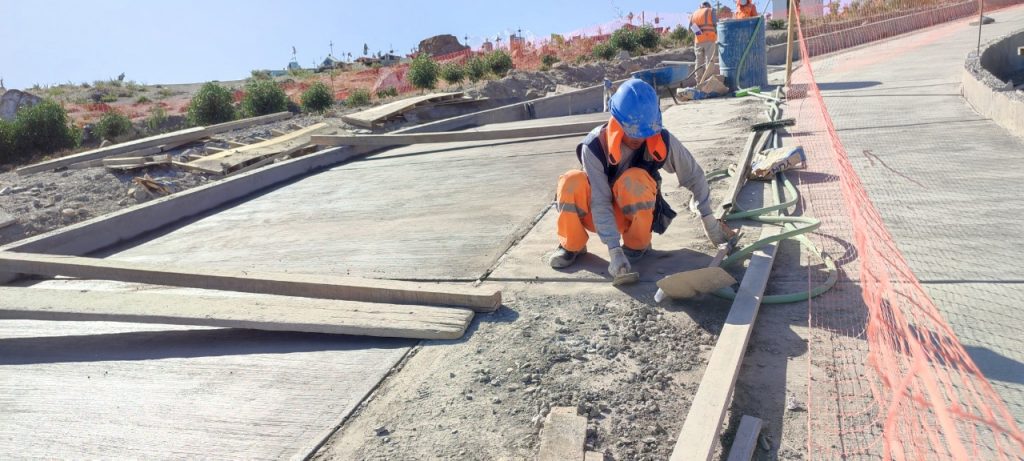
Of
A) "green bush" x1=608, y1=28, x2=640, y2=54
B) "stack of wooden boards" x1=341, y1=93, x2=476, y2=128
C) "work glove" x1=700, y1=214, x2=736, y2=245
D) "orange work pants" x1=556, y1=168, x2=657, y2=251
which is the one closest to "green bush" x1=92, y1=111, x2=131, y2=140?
"stack of wooden boards" x1=341, y1=93, x2=476, y2=128

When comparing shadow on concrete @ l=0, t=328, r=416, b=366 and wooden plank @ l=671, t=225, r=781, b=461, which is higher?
wooden plank @ l=671, t=225, r=781, b=461

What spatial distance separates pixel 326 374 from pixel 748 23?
36.2 ft

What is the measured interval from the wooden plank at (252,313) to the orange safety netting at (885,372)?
1.69 meters

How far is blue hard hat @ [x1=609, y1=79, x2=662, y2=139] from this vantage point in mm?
3729

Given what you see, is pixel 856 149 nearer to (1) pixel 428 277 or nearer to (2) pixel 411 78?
(1) pixel 428 277

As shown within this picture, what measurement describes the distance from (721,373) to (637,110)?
1480mm

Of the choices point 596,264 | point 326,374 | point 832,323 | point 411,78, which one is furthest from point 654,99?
point 411,78

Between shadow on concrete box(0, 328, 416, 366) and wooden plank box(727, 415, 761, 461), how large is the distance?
5.41 ft

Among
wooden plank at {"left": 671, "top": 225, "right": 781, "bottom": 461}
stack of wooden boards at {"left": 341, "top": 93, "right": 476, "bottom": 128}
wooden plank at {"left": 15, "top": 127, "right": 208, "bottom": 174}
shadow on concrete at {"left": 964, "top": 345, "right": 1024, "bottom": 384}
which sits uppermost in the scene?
wooden plank at {"left": 15, "top": 127, "right": 208, "bottom": 174}

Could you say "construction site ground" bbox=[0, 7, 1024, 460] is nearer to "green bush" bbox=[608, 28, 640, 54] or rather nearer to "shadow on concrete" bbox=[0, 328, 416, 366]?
"shadow on concrete" bbox=[0, 328, 416, 366]

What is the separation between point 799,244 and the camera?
4.43 metres

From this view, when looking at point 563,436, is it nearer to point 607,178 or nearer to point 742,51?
point 607,178

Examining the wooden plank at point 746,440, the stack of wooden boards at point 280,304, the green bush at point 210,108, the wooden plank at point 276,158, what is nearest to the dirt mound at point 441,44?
the green bush at point 210,108

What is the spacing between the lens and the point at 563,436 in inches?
102
